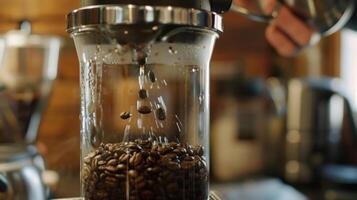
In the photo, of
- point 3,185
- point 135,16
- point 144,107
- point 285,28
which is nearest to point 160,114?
point 144,107

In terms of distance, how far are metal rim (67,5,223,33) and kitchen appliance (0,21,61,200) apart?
0.29 meters

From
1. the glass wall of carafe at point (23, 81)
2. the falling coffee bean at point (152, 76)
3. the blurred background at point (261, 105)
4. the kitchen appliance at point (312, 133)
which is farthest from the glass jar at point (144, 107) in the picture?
the kitchen appliance at point (312, 133)

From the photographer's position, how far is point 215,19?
21.5 inches

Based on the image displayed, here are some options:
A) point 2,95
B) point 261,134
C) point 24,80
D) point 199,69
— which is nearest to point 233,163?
point 261,134

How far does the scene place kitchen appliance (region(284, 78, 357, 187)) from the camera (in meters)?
1.85

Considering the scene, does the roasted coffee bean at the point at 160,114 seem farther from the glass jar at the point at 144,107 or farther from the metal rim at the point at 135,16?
the metal rim at the point at 135,16

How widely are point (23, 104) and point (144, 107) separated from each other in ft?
2.51

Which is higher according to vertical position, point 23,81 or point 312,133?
point 23,81

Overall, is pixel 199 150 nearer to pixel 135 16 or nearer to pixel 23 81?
pixel 135 16

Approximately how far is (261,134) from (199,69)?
1.46 m

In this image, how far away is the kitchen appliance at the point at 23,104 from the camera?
2.55 feet

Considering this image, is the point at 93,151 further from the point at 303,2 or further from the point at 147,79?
the point at 303,2

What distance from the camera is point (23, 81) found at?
1.40 m

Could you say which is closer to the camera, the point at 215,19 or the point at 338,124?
the point at 215,19
